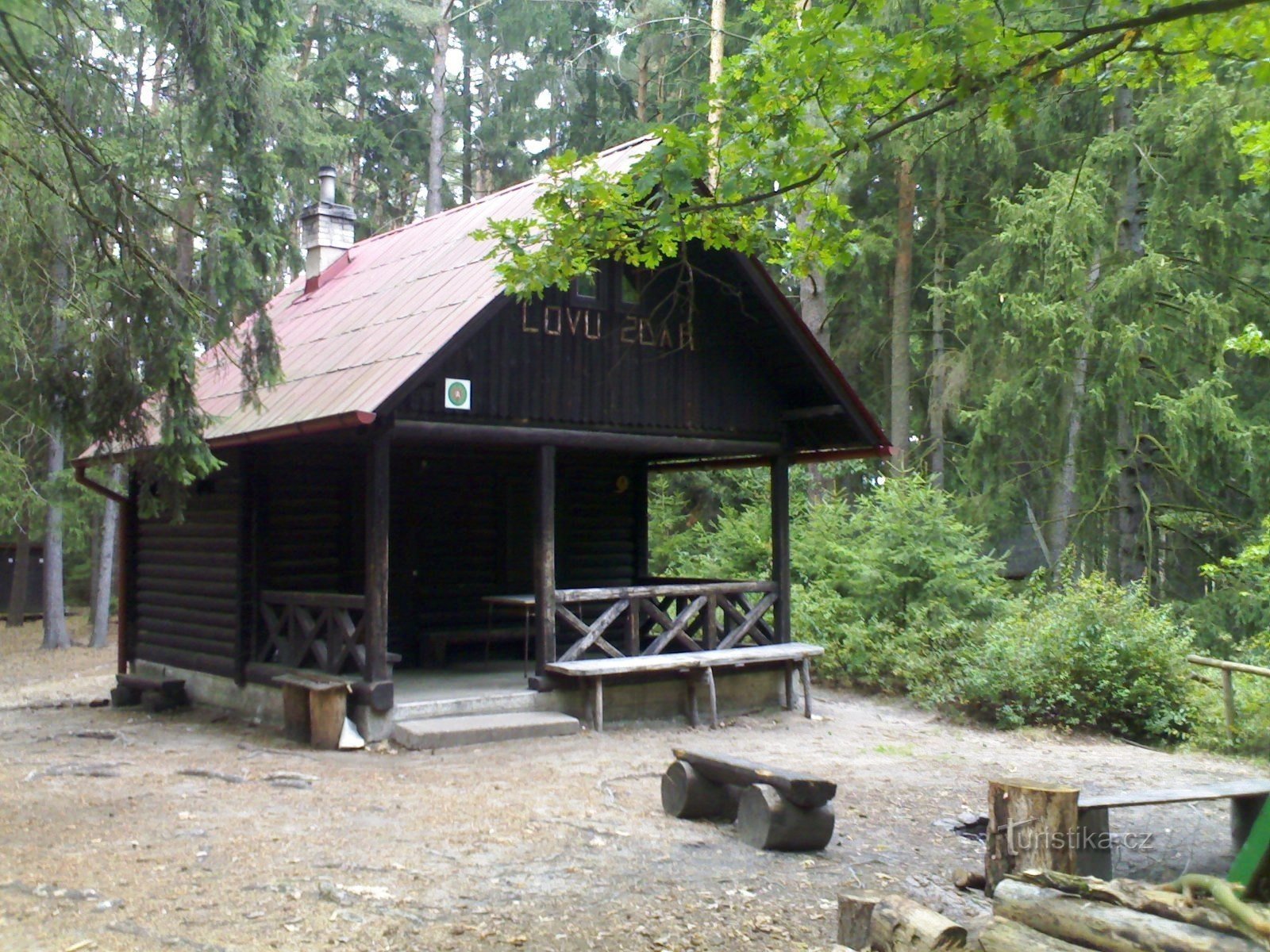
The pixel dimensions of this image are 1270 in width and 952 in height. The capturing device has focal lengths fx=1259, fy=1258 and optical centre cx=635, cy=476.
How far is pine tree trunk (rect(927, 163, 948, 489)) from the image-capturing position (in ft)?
70.2

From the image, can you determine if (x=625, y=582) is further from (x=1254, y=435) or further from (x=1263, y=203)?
(x=1263, y=203)

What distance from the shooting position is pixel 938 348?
2255 centimetres

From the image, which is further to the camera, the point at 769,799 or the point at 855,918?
the point at 769,799

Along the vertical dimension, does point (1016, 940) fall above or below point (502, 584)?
below

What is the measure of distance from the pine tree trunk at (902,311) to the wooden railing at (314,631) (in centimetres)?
1207

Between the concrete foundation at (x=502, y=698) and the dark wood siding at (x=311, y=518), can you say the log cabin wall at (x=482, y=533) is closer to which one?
the dark wood siding at (x=311, y=518)

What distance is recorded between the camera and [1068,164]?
19250mm

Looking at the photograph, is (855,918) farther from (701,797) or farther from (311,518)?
(311,518)

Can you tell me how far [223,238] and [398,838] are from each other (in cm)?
446

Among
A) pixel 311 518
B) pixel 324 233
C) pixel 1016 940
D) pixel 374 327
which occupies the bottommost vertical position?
pixel 1016 940

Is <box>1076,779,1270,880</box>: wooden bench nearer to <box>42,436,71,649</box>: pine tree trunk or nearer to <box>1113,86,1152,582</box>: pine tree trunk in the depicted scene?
<box>1113,86,1152,582</box>: pine tree trunk

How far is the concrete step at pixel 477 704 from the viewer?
11.1 metres

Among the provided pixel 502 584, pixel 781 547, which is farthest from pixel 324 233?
pixel 781 547

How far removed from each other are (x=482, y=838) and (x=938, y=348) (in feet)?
55.1
